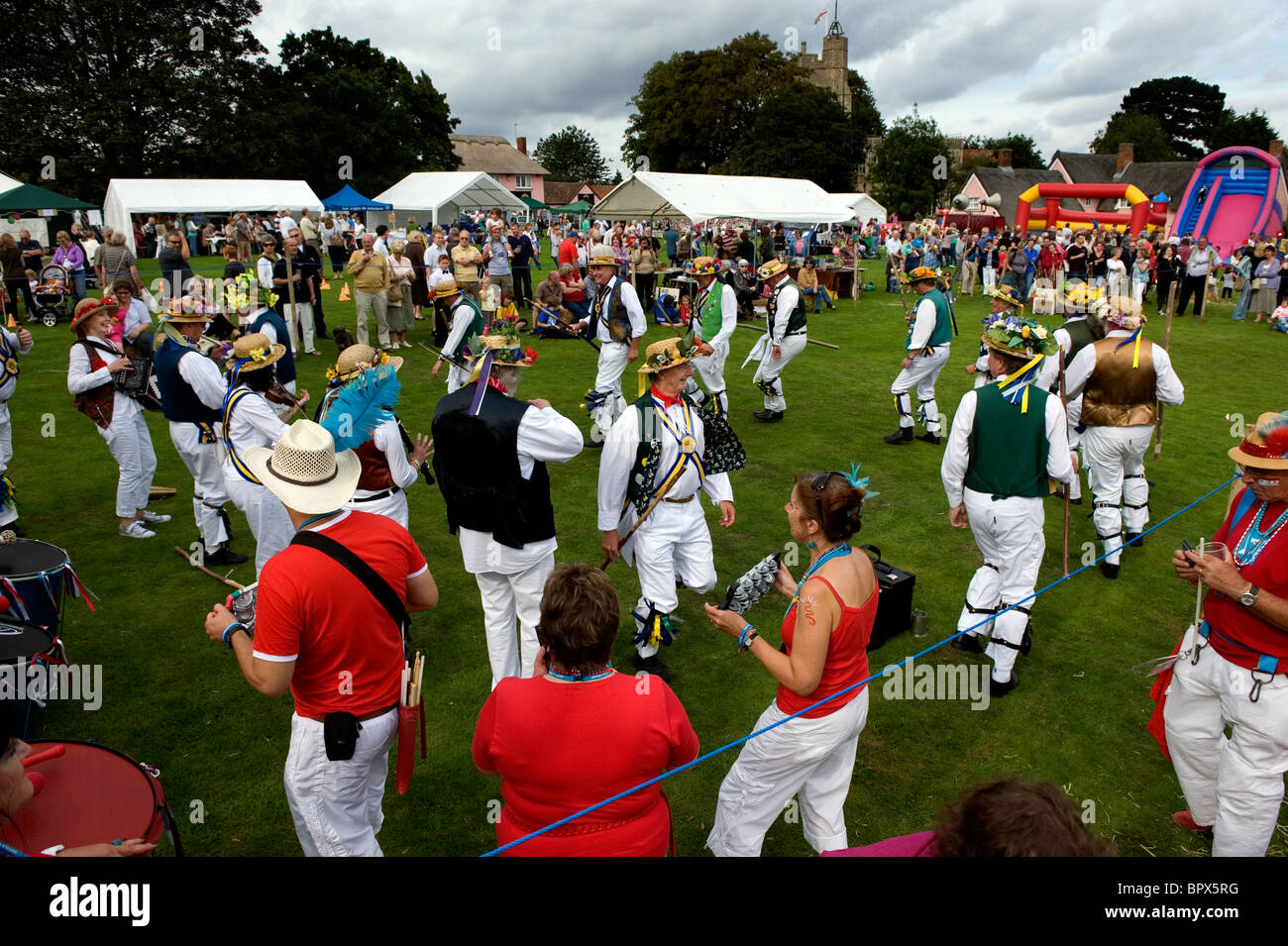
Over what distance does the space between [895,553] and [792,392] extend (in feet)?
20.4

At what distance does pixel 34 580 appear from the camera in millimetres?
4938

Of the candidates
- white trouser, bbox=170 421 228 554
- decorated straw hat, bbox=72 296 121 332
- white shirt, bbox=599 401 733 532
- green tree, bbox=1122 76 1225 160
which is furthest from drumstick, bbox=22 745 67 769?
green tree, bbox=1122 76 1225 160

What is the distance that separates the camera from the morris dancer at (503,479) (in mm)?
4598

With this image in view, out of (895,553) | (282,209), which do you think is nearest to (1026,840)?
(895,553)

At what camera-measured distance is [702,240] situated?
3847 centimetres

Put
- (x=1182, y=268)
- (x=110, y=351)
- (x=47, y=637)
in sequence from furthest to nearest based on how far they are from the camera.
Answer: (x=1182, y=268)
(x=110, y=351)
(x=47, y=637)

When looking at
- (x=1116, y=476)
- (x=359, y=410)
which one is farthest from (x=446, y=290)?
(x=1116, y=476)

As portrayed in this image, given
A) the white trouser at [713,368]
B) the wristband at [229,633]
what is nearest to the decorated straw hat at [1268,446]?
the wristband at [229,633]

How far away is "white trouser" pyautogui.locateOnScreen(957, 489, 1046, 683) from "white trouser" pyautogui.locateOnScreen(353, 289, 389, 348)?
42.1ft

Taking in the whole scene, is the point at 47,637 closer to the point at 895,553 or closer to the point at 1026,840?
the point at 1026,840

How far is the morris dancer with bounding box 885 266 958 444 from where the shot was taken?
10.0m

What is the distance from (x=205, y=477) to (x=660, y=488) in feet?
14.6

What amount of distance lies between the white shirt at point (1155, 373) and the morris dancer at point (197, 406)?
23.4 ft
